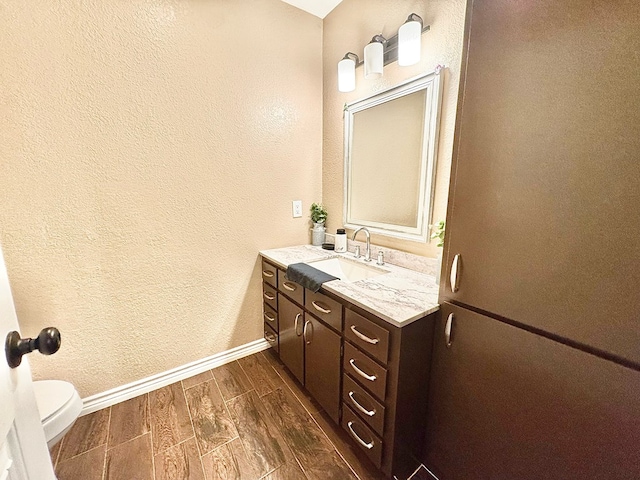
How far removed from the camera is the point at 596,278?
0.68m

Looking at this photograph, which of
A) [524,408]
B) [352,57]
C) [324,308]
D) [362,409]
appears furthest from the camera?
[352,57]

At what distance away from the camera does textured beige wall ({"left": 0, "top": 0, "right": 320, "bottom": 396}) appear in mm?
1280

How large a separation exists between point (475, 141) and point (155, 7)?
1813 mm

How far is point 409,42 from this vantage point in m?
1.37

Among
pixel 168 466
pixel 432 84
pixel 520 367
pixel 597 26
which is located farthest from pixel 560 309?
pixel 168 466

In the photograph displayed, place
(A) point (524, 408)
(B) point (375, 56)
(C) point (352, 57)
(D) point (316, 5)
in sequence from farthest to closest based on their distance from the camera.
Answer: (D) point (316, 5) → (C) point (352, 57) → (B) point (375, 56) → (A) point (524, 408)

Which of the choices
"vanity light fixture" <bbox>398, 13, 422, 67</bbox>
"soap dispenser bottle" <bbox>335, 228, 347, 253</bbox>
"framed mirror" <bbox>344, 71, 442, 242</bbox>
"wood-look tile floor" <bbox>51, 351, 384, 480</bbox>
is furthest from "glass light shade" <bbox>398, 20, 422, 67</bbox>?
→ "wood-look tile floor" <bbox>51, 351, 384, 480</bbox>

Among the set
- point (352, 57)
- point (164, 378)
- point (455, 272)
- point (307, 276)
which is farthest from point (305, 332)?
point (352, 57)

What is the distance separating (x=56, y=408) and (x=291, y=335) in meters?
1.12

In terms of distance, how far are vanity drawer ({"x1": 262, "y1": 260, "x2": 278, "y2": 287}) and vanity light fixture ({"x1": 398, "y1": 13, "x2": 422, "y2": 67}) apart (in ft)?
4.79

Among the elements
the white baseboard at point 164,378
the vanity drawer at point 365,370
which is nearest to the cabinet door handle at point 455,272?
the vanity drawer at point 365,370

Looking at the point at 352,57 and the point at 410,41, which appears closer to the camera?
the point at 410,41

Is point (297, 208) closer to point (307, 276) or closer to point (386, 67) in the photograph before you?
point (307, 276)

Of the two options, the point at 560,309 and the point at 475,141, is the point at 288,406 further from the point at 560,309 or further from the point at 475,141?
the point at 475,141
